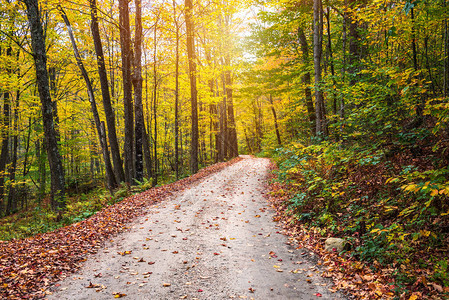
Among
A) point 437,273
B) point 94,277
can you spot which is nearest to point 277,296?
point 437,273

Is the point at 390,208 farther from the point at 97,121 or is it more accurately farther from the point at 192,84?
the point at 192,84

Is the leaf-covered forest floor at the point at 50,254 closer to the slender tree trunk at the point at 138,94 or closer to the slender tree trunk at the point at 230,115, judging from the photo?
the slender tree trunk at the point at 138,94

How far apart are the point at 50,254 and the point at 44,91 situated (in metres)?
6.98

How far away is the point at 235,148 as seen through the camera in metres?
27.9

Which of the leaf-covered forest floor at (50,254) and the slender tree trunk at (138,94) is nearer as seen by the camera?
the leaf-covered forest floor at (50,254)

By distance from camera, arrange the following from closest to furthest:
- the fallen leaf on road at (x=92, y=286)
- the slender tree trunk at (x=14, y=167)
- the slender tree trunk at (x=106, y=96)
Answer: the fallen leaf on road at (x=92, y=286)
the slender tree trunk at (x=106, y=96)
the slender tree trunk at (x=14, y=167)

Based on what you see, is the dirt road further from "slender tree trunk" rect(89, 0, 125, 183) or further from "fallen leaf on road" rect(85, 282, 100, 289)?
"slender tree trunk" rect(89, 0, 125, 183)

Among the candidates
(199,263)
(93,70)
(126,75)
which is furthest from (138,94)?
(199,263)

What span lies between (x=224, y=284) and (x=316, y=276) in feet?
5.54

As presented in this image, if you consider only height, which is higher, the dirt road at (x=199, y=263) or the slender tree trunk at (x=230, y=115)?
the slender tree trunk at (x=230, y=115)

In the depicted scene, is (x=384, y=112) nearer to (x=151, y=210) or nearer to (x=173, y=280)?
(x=173, y=280)

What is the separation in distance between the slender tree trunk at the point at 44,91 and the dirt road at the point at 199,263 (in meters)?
4.78

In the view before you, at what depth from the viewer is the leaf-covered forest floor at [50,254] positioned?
403 cm

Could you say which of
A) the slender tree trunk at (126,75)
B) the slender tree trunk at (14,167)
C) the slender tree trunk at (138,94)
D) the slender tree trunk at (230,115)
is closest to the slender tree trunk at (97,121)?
the slender tree trunk at (126,75)
